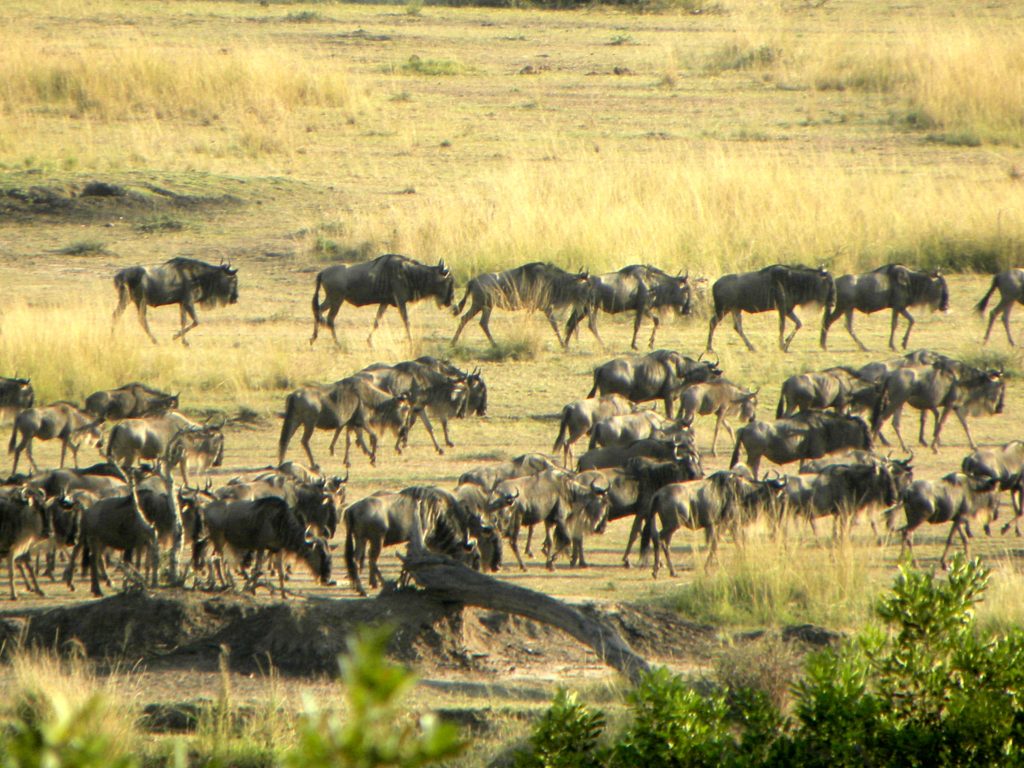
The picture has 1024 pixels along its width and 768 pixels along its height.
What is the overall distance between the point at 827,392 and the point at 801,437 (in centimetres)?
145

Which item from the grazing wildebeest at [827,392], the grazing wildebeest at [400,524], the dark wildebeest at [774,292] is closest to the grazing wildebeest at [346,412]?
the grazing wildebeest at [400,524]

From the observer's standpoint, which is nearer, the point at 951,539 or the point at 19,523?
the point at 19,523

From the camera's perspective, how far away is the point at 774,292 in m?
16.5

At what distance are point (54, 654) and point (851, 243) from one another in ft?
46.6

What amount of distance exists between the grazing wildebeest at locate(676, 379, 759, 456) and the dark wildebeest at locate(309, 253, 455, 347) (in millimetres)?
4372

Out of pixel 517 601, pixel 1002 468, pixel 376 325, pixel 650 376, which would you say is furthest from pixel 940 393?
pixel 517 601

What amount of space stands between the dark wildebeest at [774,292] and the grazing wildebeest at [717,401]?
3451 mm

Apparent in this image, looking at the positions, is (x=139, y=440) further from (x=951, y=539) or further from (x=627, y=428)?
(x=951, y=539)

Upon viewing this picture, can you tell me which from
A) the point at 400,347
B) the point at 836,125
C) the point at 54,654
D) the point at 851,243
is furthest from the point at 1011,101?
the point at 54,654

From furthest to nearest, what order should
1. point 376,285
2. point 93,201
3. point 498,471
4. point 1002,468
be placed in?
point 93,201
point 376,285
point 1002,468
point 498,471

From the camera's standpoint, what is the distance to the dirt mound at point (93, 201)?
21.8 metres

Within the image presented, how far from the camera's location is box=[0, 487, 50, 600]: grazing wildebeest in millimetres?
8867

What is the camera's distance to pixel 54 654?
24.7 feet

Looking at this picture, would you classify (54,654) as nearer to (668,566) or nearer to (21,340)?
(668,566)
